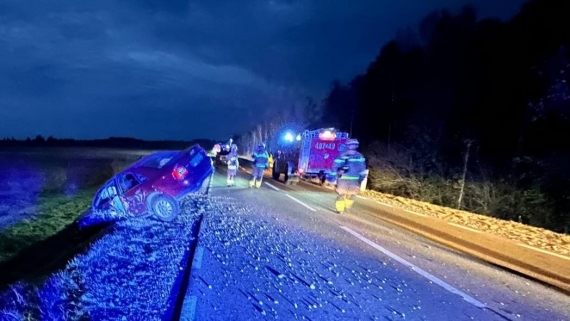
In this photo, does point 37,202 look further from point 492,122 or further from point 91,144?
point 91,144

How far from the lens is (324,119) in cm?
6178

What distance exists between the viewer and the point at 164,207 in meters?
11.3

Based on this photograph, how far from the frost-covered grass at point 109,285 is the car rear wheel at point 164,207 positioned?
1.80 m

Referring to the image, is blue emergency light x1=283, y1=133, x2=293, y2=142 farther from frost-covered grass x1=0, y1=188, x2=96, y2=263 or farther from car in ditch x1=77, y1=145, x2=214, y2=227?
car in ditch x1=77, y1=145, x2=214, y2=227

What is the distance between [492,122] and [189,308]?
21541 mm

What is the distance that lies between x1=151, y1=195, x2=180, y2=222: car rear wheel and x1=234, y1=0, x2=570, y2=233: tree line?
1140cm

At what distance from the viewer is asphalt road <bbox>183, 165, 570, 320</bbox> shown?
17.6 feet

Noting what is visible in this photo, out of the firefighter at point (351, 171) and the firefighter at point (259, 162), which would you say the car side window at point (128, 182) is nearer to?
the firefighter at point (351, 171)

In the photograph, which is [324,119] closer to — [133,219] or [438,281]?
[133,219]

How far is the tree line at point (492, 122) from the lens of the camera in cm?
1634

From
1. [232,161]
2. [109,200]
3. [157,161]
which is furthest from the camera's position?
[232,161]

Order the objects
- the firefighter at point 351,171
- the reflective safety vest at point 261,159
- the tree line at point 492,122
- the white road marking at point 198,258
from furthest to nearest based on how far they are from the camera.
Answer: the reflective safety vest at point 261,159, the tree line at point 492,122, the firefighter at point 351,171, the white road marking at point 198,258

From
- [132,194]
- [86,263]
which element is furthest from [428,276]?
[132,194]

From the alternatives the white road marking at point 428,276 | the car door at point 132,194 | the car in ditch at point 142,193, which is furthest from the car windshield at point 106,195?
the white road marking at point 428,276
